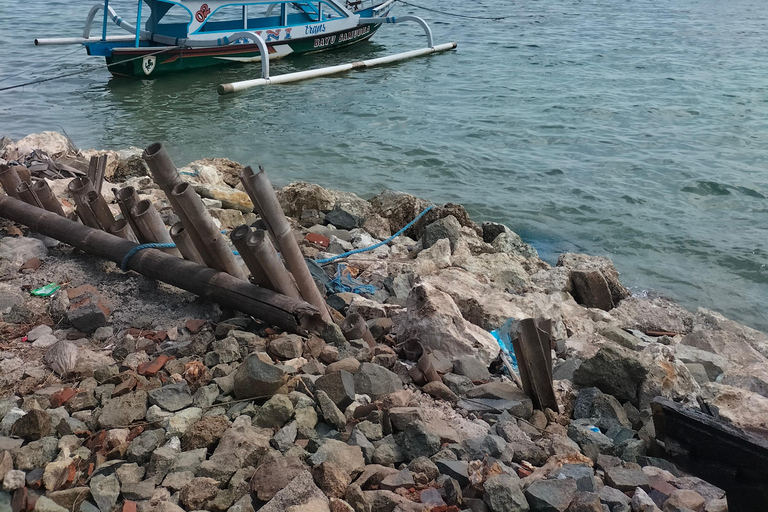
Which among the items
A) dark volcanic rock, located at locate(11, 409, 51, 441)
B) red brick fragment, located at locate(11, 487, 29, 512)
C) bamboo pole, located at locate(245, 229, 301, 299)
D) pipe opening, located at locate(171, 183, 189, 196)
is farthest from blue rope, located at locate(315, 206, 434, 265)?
red brick fragment, located at locate(11, 487, 29, 512)

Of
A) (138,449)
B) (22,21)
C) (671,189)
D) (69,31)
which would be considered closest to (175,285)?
(138,449)

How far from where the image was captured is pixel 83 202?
5.14 m

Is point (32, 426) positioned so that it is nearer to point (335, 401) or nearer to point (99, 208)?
point (335, 401)

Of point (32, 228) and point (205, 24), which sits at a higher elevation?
point (205, 24)

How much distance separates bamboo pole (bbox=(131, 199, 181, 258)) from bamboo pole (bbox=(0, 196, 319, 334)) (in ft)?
0.42

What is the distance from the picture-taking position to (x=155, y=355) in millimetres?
3941

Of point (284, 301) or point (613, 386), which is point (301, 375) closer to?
point (284, 301)

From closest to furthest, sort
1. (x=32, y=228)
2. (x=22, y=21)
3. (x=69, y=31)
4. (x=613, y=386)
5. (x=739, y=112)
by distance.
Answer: (x=613, y=386) → (x=32, y=228) → (x=739, y=112) → (x=69, y=31) → (x=22, y=21)

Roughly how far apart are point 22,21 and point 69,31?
293cm

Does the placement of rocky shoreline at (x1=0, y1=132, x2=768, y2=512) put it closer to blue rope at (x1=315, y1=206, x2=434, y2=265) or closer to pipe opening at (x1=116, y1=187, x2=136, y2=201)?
blue rope at (x1=315, y1=206, x2=434, y2=265)

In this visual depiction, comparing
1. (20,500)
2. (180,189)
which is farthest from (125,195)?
(20,500)

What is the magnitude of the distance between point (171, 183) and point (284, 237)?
82cm

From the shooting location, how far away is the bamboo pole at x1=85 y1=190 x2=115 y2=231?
201 inches

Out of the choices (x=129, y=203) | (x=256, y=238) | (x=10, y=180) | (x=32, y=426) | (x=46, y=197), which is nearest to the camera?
(x=32, y=426)
